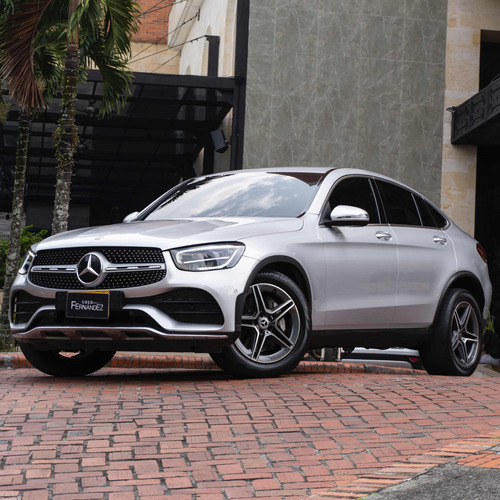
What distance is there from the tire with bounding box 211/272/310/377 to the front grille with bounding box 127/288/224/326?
294mm

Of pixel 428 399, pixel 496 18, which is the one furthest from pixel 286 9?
pixel 428 399

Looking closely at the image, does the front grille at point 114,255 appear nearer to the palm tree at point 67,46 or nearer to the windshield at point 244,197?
the windshield at point 244,197

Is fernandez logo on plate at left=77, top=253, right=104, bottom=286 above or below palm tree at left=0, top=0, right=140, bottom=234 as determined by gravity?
below

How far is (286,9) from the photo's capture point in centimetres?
2330

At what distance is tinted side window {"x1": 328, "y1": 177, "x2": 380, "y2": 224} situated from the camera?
8.43m

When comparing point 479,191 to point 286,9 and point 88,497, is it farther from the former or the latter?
point 88,497

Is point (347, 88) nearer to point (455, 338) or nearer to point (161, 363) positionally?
point (161, 363)

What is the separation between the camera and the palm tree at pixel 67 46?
594 inches

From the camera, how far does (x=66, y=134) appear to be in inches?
610

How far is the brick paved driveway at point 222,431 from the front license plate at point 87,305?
21.3 inches

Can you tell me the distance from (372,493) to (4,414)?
288 cm

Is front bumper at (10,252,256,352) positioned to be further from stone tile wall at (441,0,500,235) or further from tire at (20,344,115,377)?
stone tile wall at (441,0,500,235)

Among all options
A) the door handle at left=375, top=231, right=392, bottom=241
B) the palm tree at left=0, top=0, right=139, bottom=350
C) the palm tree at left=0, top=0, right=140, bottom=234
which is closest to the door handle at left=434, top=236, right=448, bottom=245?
the door handle at left=375, top=231, right=392, bottom=241

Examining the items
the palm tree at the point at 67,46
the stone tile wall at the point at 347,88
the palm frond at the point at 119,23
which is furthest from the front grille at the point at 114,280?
the stone tile wall at the point at 347,88
